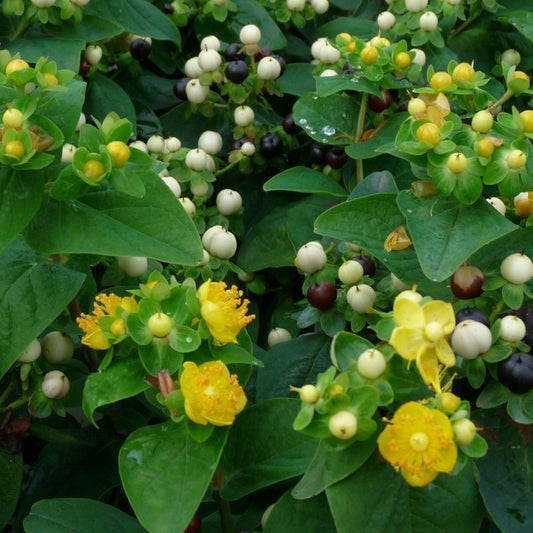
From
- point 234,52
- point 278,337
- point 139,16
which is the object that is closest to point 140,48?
point 139,16

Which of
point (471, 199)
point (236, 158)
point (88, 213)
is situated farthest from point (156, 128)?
point (471, 199)

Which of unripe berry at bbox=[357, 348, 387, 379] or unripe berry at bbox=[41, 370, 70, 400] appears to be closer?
unripe berry at bbox=[357, 348, 387, 379]

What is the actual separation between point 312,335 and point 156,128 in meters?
0.47

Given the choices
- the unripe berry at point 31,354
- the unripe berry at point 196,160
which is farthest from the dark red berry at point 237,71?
the unripe berry at point 31,354

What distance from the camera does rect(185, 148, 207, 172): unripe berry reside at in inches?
40.6

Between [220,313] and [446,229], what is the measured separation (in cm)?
21

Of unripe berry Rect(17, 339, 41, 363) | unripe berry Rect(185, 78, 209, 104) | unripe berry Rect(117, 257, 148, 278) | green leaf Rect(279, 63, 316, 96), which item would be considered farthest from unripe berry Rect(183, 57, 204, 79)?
unripe berry Rect(17, 339, 41, 363)

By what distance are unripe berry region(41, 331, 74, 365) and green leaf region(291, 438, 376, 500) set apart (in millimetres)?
301

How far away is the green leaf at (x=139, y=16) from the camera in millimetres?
1198

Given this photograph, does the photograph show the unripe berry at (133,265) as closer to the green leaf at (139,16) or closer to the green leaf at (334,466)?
the green leaf at (334,466)

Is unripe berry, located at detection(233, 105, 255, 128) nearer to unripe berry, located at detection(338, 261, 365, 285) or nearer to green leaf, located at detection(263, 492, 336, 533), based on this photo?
unripe berry, located at detection(338, 261, 365, 285)

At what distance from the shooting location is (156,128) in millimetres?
1219

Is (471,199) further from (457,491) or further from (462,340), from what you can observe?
(457,491)

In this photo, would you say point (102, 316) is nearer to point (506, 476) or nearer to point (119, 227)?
point (119, 227)
